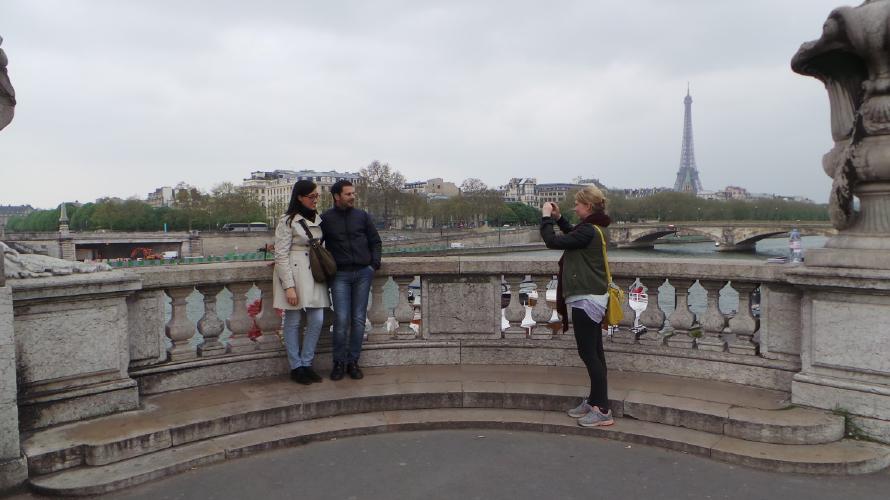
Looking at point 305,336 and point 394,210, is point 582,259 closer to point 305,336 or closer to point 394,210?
point 305,336

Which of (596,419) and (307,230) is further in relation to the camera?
(307,230)

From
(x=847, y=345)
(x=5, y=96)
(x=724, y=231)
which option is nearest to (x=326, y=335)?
(x=5, y=96)

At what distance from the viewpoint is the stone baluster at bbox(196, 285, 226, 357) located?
497 centimetres

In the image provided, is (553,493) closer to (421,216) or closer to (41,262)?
(41,262)

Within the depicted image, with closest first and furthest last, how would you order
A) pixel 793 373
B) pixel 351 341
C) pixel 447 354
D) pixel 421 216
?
pixel 793 373 → pixel 351 341 → pixel 447 354 → pixel 421 216

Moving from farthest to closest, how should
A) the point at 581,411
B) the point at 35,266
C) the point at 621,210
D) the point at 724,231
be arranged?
the point at 621,210
the point at 724,231
the point at 581,411
the point at 35,266

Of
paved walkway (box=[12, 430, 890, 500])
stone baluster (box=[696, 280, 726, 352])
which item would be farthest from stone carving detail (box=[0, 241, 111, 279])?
Result: stone baluster (box=[696, 280, 726, 352])

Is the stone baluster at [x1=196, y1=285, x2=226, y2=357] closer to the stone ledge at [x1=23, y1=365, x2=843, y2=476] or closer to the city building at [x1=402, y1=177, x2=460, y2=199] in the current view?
the stone ledge at [x1=23, y1=365, x2=843, y2=476]

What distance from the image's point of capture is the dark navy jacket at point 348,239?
197 inches

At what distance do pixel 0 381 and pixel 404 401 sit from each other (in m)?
2.40

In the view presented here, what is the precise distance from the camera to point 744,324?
4871 mm

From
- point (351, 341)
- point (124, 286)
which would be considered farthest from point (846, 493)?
point (124, 286)

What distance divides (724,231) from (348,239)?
7421 centimetres

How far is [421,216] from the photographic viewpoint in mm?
97250
